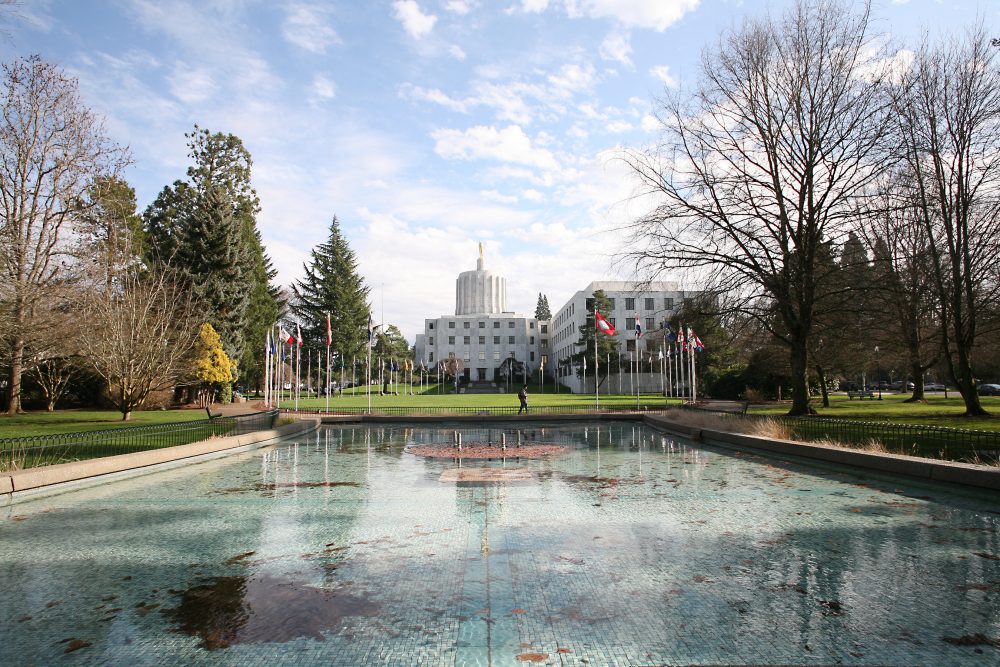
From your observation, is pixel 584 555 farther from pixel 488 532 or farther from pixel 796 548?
pixel 796 548

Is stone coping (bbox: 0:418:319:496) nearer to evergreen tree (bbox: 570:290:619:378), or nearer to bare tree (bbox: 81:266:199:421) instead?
bare tree (bbox: 81:266:199:421)

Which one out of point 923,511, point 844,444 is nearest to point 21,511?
point 923,511

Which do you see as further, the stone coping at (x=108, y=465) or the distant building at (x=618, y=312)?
the distant building at (x=618, y=312)

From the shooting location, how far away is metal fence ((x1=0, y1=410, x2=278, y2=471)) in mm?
13719

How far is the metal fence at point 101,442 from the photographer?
13.7m

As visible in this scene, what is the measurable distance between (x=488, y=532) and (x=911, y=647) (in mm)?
4767

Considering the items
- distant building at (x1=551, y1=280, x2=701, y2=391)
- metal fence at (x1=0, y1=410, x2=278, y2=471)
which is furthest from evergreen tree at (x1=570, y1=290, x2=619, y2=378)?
metal fence at (x1=0, y1=410, x2=278, y2=471)

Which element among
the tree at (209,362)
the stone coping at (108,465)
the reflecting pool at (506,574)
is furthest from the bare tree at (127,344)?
the reflecting pool at (506,574)

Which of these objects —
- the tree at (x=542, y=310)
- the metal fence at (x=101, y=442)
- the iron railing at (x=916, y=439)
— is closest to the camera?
the iron railing at (x=916, y=439)

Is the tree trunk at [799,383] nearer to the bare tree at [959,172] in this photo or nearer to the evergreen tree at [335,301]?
the bare tree at [959,172]

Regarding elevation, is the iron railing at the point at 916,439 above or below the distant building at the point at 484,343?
below

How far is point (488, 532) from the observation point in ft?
26.5

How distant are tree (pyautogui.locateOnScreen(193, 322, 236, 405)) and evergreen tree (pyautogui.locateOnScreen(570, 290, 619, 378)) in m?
48.0

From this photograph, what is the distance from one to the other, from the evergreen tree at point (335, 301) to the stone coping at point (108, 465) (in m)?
56.1
